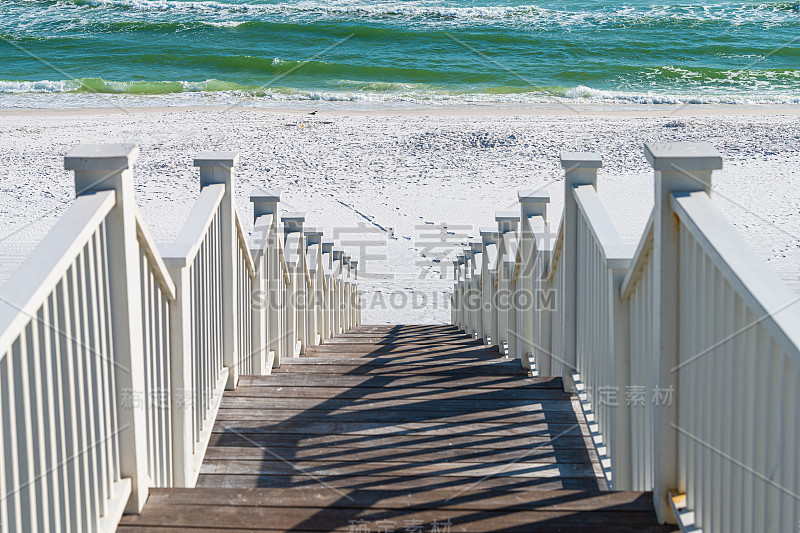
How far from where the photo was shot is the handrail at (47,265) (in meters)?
2.01

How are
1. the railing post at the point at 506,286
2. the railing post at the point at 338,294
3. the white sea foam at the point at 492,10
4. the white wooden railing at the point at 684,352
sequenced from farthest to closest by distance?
the white sea foam at the point at 492,10
the railing post at the point at 338,294
the railing post at the point at 506,286
the white wooden railing at the point at 684,352

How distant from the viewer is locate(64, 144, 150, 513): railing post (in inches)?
105

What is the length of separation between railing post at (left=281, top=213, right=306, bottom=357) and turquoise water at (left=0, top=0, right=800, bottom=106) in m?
20.0

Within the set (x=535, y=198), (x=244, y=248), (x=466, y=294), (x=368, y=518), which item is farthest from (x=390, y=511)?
(x=466, y=294)

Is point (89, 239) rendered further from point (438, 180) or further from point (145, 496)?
point (438, 180)

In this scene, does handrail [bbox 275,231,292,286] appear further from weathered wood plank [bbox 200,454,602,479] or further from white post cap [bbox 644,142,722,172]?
white post cap [bbox 644,142,722,172]

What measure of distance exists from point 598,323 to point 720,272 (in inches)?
54.0

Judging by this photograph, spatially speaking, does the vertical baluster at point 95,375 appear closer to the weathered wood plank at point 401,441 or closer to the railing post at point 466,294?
the weathered wood plank at point 401,441

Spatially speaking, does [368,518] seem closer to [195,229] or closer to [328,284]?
[195,229]

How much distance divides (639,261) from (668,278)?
309 mm

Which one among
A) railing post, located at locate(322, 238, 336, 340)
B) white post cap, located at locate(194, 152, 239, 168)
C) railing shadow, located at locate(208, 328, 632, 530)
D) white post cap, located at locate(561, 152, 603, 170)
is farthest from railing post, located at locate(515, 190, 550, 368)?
railing post, located at locate(322, 238, 336, 340)

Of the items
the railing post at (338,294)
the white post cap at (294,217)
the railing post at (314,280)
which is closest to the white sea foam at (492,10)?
the railing post at (338,294)

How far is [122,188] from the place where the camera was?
2.71 meters

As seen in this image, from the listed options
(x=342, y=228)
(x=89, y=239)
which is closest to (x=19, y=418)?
(x=89, y=239)
